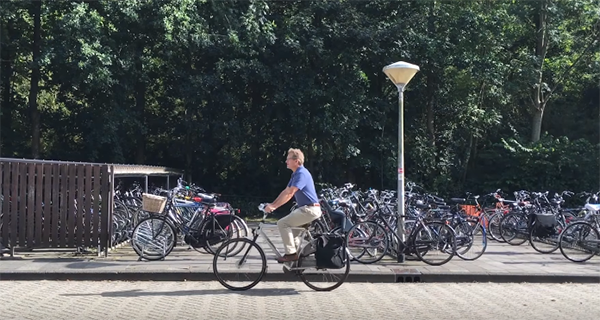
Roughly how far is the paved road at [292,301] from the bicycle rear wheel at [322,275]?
11 cm

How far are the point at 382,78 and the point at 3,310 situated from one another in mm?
17495

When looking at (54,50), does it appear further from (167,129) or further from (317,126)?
(317,126)

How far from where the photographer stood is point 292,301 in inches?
299

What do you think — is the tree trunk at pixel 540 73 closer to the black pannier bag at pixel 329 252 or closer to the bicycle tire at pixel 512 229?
the bicycle tire at pixel 512 229

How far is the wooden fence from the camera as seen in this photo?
1022 cm

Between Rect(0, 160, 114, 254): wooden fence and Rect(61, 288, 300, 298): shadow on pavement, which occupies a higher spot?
Rect(0, 160, 114, 254): wooden fence

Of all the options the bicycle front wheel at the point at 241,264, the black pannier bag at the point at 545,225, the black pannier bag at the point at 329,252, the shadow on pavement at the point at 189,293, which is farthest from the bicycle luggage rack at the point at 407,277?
the black pannier bag at the point at 545,225

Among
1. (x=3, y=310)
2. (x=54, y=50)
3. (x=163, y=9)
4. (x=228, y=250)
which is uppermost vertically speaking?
(x=163, y=9)

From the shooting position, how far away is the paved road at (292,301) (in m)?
6.82

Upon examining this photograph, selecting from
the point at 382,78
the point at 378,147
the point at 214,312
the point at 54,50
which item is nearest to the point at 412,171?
the point at 378,147

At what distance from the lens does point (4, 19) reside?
62.8 feet

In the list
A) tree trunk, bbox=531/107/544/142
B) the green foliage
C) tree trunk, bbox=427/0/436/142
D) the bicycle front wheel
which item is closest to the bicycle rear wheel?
the bicycle front wheel

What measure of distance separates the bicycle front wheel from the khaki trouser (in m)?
0.35

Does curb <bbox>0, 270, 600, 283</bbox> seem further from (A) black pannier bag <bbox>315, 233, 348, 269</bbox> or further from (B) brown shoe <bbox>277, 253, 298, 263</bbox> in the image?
(A) black pannier bag <bbox>315, 233, 348, 269</bbox>
